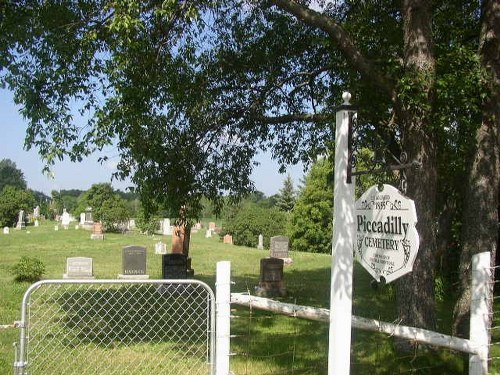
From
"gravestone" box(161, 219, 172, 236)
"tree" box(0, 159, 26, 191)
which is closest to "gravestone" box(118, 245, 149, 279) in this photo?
→ "gravestone" box(161, 219, 172, 236)

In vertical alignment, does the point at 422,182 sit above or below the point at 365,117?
below

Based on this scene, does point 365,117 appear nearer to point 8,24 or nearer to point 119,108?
point 119,108

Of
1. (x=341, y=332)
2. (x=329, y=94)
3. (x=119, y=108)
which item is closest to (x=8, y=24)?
(x=119, y=108)

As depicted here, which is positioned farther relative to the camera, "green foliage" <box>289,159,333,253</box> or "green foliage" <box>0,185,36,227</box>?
"green foliage" <box>0,185,36,227</box>

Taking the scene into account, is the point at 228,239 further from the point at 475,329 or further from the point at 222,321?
the point at 475,329

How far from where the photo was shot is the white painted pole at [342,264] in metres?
3.64

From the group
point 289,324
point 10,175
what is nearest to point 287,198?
point 289,324

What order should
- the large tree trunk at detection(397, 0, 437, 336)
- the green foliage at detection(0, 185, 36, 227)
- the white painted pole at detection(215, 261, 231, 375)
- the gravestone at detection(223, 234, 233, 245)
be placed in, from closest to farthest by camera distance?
the white painted pole at detection(215, 261, 231, 375) < the large tree trunk at detection(397, 0, 437, 336) < the gravestone at detection(223, 234, 233, 245) < the green foliage at detection(0, 185, 36, 227)

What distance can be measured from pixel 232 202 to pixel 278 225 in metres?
28.1

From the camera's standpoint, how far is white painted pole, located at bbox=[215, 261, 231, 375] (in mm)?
3908

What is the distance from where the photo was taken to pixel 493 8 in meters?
7.12

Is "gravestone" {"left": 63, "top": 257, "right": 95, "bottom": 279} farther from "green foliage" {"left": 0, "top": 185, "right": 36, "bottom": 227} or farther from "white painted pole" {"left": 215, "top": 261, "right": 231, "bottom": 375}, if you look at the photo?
"green foliage" {"left": 0, "top": 185, "right": 36, "bottom": 227}

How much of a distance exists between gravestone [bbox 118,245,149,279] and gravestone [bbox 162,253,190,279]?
7.62 feet

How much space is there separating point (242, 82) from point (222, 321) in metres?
7.08
